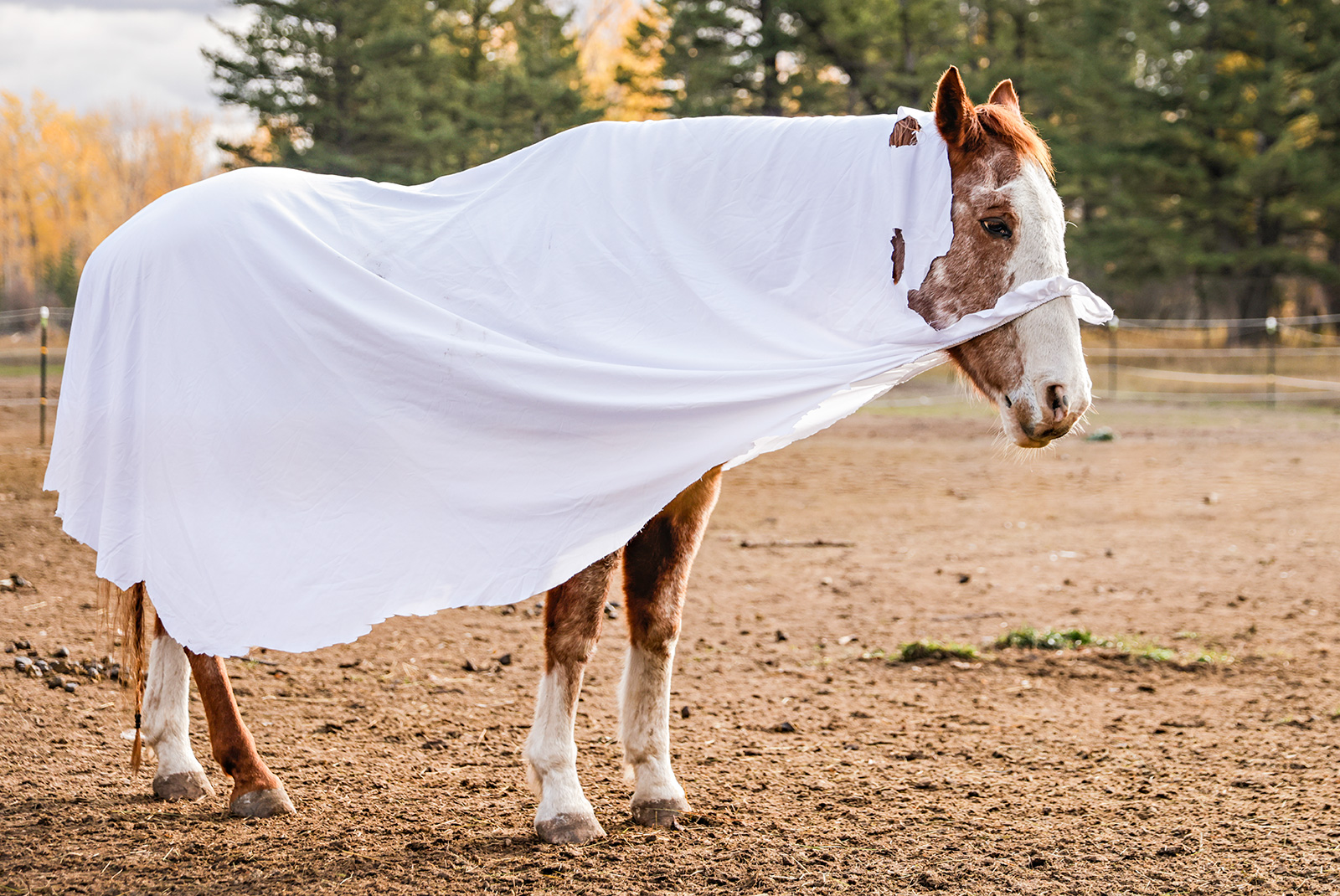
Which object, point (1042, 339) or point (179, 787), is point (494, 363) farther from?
point (179, 787)

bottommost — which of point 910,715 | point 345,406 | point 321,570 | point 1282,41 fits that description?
point 910,715

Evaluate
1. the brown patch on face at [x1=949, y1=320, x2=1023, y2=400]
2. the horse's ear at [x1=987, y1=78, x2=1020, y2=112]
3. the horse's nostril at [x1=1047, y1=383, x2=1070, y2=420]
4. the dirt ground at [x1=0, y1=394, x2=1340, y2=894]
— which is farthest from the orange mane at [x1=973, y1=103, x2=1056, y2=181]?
the dirt ground at [x1=0, y1=394, x2=1340, y2=894]

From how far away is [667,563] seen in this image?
10.6 ft

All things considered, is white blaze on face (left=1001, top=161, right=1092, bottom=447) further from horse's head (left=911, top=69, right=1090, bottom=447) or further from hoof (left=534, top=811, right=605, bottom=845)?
hoof (left=534, top=811, right=605, bottom=845)

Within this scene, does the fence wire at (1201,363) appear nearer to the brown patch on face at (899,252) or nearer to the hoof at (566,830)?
the hoof at (566,830)

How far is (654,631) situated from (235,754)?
4.39 ft

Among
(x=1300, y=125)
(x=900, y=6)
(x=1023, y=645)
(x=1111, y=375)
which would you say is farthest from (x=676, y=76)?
(x=1023, y=645)

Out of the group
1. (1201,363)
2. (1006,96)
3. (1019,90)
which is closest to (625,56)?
(1019,90)

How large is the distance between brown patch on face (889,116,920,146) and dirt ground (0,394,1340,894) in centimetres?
128

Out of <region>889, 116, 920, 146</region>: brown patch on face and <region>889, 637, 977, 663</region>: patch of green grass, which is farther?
<region>889, 637, 977, 663</region>: patch of green grass

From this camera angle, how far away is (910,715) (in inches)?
166

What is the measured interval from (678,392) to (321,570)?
42.3 inches

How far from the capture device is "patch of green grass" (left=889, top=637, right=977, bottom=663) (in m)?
4.99

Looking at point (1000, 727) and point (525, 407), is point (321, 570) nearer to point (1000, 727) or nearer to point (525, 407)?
point (525, 407)
